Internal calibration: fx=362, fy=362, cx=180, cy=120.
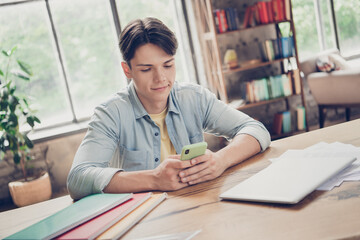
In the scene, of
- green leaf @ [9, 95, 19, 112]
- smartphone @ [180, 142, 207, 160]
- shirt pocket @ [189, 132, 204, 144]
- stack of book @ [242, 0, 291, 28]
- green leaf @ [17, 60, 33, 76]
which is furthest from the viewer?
stack of book @ [242, 0, 291, 28]

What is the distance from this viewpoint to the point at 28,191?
3.64 m

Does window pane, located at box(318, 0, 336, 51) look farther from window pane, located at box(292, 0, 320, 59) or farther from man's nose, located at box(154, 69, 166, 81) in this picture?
man's nose, located at box(154, 69, 166, 81)

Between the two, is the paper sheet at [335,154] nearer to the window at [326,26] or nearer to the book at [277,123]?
the book at [277,123]

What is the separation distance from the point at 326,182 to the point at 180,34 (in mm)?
3707

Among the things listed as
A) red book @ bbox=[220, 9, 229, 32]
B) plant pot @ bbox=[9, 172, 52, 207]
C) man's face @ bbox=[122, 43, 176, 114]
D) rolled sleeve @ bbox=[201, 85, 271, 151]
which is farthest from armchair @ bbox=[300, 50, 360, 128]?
plant pot @ bbox=[9, 172, 52, 207]

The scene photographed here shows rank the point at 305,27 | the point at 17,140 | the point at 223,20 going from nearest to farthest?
1. the point at 17,140
2. the point at 223,20
3. the point at 305,27

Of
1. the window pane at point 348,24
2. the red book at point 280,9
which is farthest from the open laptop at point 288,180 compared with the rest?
the window pane at point 348,24

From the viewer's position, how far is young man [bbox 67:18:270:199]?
1.23m

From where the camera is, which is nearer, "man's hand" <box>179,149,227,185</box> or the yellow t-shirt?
"man's hand" <box>179,149,227,185</box>

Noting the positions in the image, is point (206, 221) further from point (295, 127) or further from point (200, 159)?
point (295, 127)

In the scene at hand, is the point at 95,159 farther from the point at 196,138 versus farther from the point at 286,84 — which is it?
the point at 286,84

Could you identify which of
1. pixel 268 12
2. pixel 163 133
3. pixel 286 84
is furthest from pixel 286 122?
pixel 163 133

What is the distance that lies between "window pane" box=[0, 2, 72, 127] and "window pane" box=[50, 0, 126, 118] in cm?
14

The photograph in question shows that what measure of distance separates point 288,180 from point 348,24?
199 inches
